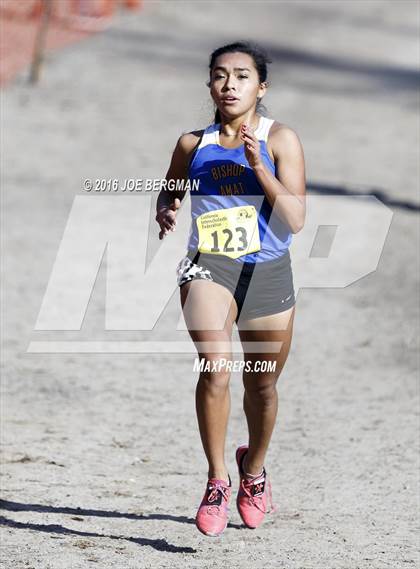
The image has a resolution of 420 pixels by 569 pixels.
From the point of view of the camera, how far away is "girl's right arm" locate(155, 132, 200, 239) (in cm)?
555

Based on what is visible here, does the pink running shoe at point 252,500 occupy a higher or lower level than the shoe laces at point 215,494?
lower

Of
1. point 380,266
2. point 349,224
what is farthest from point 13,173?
point 380,266

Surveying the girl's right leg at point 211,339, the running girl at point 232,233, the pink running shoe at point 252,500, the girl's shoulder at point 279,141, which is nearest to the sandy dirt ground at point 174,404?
the pink running shoe at point 252,500

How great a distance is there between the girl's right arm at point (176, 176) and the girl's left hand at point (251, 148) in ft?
1.42

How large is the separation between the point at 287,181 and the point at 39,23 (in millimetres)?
20650

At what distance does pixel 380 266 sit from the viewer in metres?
12.2

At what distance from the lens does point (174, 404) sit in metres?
8.41

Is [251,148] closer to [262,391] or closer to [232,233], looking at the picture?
[232,233]

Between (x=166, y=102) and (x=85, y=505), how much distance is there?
14627 mm

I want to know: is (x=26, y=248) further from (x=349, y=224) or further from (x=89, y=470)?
(x=89, y=470)

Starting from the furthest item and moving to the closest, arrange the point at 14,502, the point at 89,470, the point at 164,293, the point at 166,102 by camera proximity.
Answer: the point at 166,102
the point at 164,293
the point at 89,470
the point at 14,502

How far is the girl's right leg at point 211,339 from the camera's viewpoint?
5430 mm

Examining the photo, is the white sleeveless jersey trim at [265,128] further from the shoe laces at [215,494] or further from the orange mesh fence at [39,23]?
the orange mesh fence at [39,23]

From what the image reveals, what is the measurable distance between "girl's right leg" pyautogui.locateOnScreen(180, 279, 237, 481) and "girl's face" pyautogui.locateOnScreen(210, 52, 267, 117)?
774 mm
